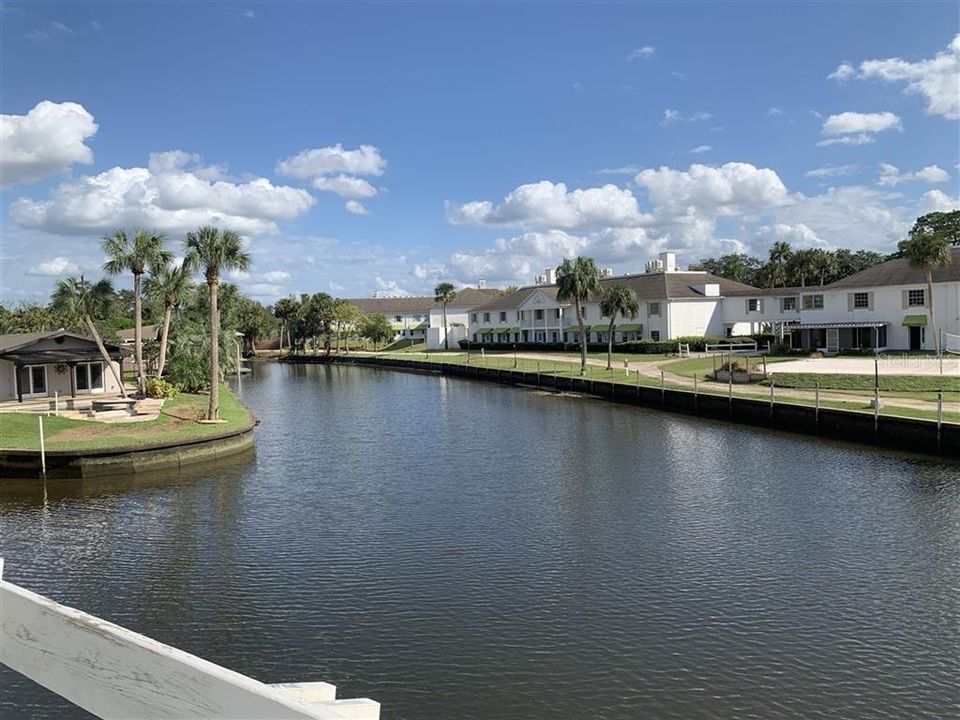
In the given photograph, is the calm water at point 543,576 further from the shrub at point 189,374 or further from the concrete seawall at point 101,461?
the shrub at point 189,374

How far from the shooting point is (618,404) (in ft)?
176

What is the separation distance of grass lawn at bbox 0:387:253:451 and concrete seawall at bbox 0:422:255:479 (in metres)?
0.33

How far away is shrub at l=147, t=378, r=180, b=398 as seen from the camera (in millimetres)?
45812

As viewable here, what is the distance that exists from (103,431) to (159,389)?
41.6 feet

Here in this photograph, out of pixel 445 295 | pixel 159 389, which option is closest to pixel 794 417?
pixel 159 389

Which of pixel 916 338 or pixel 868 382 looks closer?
pixel 868 382

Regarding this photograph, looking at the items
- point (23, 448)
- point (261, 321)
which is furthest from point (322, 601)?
point (261, 321)

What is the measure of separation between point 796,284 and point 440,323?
54.7 m

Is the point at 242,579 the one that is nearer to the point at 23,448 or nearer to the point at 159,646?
the point at 159,646

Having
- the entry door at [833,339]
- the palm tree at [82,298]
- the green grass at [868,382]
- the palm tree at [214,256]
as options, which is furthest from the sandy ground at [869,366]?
the palm tree at [82,298]

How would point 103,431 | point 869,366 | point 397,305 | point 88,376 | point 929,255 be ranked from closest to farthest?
point 103,431, point 88,376, point 869,366, point 929,255, point 397,305

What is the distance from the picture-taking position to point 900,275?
64250mm

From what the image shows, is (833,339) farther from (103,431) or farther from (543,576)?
(543,576)

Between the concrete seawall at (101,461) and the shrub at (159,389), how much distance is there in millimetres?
14638
